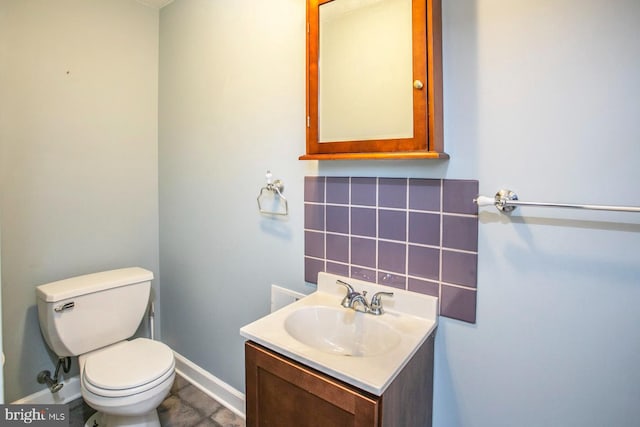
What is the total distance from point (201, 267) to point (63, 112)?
111 cm

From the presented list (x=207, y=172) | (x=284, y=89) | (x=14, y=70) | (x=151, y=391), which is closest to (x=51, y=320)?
(x=151, y=391)

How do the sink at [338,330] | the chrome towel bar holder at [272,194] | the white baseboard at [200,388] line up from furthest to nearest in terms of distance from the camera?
the white baseboard at [200,388]
the chrome towel bar holder at [272,194]
the sink at [338,330]

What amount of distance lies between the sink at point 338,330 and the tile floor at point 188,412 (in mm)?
896

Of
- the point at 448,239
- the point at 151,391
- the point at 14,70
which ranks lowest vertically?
the point at 151,391

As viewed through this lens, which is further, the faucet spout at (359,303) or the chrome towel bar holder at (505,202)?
the faucet spout at (359,303)

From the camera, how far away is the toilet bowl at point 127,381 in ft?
4.74

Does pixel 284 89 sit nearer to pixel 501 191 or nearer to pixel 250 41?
pixel 250 41

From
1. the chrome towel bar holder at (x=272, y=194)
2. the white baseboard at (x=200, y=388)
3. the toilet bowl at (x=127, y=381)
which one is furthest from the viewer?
the white baseboard at (x=200, y=388)

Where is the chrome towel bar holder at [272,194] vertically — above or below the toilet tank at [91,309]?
above

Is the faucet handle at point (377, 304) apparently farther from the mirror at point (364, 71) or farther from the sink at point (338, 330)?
the mirror at point (364, 71)

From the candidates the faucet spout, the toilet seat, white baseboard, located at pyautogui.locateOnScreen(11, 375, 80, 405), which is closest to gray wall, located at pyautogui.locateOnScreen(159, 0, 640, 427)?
the faucet spout

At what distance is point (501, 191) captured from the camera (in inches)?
42.0

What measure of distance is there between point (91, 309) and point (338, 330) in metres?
1.28

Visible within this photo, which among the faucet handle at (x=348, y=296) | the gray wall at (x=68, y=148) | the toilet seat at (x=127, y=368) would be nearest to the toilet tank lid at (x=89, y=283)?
the gray wall at (x=68, y=148)
